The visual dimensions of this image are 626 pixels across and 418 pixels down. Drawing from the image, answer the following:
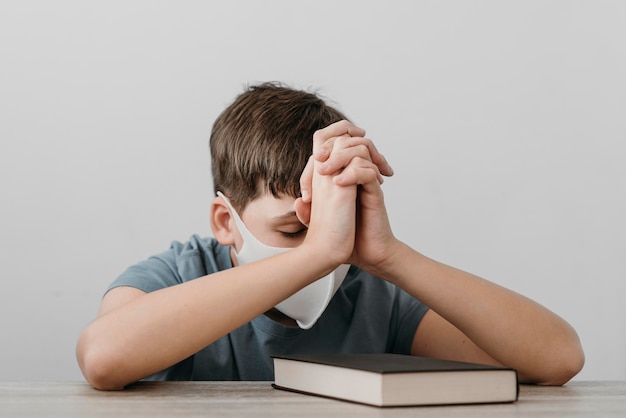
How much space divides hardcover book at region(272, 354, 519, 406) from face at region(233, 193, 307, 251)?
→ 0.31 metres

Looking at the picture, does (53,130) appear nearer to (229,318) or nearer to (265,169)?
(265,169)

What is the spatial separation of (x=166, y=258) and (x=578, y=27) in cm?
120

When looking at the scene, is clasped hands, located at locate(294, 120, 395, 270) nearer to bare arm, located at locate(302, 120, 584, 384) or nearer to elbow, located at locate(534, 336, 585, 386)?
bare arm, located at locate(302, 120, 584, 384)

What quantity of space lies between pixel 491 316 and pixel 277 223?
0.32 metres

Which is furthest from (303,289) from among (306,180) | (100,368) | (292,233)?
(100,368)

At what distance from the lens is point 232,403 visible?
87cm

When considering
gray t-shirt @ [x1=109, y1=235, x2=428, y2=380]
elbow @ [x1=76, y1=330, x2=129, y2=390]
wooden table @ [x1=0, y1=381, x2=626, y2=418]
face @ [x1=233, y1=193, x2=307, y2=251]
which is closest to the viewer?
wooden table @ [x1=0, y1=381, x2=626, y2=418]

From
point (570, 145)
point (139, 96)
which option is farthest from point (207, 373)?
point (570, 145)

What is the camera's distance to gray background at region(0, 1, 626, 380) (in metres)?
1.81

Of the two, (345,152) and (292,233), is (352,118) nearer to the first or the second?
(292,233)

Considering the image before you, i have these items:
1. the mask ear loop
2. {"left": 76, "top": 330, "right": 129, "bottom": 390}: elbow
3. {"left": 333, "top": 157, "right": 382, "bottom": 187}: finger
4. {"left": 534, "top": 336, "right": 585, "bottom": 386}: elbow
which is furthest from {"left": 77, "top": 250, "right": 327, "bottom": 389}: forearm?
{"left": 534, "top": 336, "right": 585, "bottom": 386}: elbow

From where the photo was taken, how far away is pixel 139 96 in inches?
72.9

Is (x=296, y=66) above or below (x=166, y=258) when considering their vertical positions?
above

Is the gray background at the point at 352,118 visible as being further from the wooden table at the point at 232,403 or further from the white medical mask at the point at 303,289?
the wooden table at the point at 232,403
